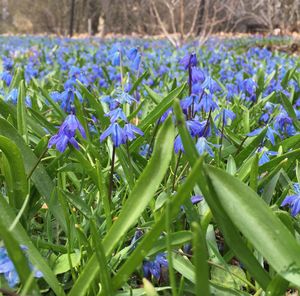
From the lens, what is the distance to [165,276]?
1405 mm

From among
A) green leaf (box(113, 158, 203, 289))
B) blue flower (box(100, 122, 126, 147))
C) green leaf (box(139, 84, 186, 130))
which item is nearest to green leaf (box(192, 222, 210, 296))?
green leaf (box(113, 158, 203, 289))

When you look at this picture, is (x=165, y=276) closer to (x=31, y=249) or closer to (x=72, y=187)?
(x=31, y=249)

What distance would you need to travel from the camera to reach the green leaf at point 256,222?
108 centimetres

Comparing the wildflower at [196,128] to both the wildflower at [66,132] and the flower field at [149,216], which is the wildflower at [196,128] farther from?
the wildflower at [66,132]

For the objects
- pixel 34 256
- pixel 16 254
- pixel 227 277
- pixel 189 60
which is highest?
pixel 189 60

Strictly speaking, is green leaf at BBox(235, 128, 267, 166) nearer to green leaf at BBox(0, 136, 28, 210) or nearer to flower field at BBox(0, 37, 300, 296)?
flower field at BBox(0, 37, 300, 296)

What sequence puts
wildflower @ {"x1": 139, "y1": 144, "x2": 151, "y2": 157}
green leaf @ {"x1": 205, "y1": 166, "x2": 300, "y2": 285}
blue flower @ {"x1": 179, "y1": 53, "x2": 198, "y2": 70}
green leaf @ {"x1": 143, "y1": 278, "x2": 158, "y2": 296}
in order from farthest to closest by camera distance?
1. wildflower @ {"x1": 139, "y1": 144, "x2": 151, "y2": 157}
2. blue flower @ {"x1": 179, "y1": 53, "x2": 198, "y2": 70}
3. green leaf @ {"x1": 205, "y1": 166, "x2": 300, "y2": 285}
4. green leaf @ {"x1": 143, "y1": 278, "x2": 158, "y2": 296}

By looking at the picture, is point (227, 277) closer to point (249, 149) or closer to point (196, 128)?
point (196, 128)

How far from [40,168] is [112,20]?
28.0 metres

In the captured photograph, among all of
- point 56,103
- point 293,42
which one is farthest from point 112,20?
point 56,103

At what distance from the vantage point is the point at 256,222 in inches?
43.2

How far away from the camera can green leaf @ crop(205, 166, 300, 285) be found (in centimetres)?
108

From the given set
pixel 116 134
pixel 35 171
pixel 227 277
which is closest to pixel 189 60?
pixel 116 134

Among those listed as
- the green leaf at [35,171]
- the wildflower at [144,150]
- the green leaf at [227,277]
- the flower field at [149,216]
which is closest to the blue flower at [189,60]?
the flower field at [149,216]
